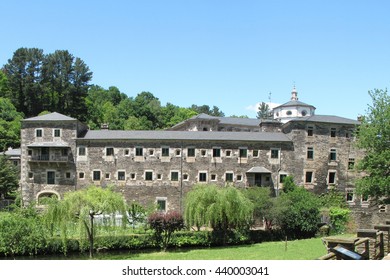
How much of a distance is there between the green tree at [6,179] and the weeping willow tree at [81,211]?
17094mm

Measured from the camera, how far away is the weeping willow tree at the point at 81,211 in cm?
2181

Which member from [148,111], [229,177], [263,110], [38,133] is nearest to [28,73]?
[38,133]

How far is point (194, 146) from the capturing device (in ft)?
119

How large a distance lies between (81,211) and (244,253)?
933 centimetres

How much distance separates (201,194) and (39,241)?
34.7 ft

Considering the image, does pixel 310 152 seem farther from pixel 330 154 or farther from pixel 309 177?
pixel 309 177

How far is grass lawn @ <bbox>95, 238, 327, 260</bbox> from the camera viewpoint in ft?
69.7

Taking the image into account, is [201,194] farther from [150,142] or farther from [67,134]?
[67,134]

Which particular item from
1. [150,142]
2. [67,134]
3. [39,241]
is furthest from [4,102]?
[39,241]

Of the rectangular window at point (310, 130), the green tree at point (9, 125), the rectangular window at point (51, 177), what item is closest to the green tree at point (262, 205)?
the rectangular window at point (310, 130)

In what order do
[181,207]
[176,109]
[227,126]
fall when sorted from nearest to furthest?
[181,207], [227,126], [176,109]

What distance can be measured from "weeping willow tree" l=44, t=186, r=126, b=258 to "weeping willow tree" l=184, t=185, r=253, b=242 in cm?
639

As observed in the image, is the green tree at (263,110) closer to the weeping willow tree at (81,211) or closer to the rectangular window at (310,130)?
the rectangular window at (310,130)

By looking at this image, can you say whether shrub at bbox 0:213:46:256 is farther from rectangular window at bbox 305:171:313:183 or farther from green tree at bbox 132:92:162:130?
green tree at bbox 132:92:162:130
